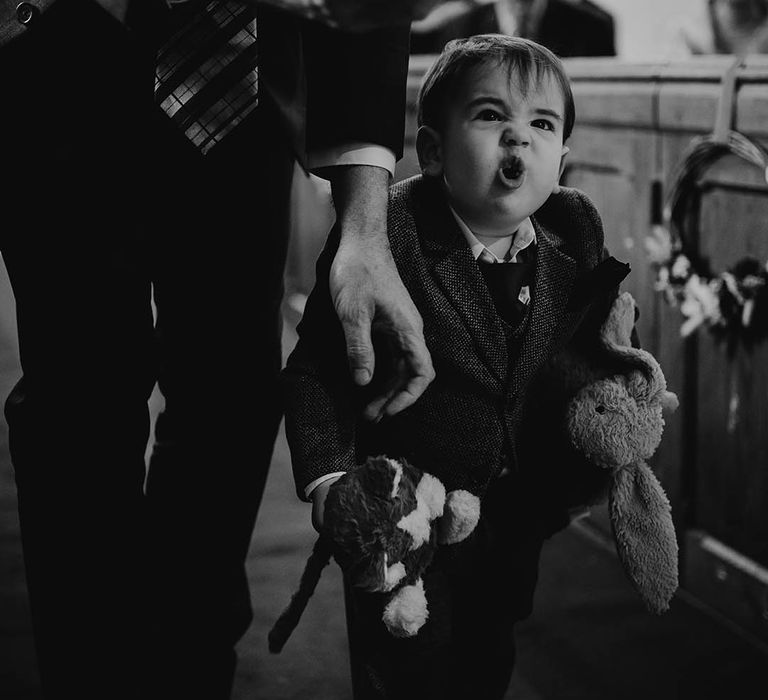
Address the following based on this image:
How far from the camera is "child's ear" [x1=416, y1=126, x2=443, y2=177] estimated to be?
0.99 meters

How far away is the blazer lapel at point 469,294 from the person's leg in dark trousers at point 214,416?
0.27m

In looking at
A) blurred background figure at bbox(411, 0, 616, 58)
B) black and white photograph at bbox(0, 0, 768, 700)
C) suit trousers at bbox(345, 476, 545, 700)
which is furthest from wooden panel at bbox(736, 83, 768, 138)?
blurred background figure at bbox(411, 0, 616, 58)

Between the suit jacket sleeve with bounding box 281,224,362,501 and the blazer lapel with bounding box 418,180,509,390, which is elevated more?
the blazer lapel with bounding box 418,180,509,390

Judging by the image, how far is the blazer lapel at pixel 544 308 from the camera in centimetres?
98

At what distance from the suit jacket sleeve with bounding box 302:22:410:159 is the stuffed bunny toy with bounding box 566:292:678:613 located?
0.31 meters

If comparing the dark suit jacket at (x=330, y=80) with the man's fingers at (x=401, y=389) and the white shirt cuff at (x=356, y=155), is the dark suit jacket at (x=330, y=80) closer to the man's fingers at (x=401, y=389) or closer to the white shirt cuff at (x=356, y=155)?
the white shirt cuff at (x=356, y=155)

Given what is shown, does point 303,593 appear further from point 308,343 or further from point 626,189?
point 626,189

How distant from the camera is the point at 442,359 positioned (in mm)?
971

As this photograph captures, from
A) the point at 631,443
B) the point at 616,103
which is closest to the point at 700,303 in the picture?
the point at 616,103

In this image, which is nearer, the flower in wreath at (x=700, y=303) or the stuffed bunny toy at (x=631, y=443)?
the stuffed bunny toy at (x=631, y=443)

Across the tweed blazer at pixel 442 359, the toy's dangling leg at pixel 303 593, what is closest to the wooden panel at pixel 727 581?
the tweed blazer at pixel 442 359

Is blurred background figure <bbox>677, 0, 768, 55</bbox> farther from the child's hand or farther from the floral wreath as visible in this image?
the child's hand

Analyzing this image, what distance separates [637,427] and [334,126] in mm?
427

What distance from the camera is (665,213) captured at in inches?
70.1
